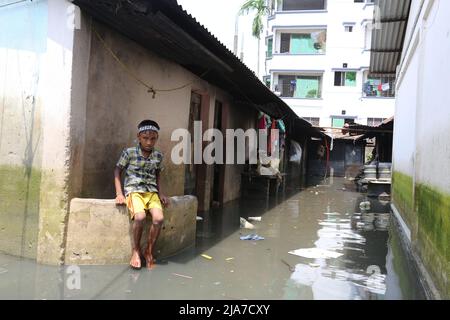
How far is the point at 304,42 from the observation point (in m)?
35.2

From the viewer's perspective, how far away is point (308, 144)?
30875 millimetres

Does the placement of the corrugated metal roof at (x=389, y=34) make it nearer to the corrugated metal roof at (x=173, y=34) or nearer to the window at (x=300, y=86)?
the corrugated metal roof at (x=173, y=34)

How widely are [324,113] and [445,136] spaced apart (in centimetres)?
2975

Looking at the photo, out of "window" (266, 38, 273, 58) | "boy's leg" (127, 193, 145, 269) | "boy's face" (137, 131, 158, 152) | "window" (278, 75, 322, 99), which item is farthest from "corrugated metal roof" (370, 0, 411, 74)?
"window" (266, 38, 273, 58)

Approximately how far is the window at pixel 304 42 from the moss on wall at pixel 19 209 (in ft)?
104

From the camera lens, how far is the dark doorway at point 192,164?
936 cm

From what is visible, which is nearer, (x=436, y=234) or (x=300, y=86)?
(x=436, y=234)

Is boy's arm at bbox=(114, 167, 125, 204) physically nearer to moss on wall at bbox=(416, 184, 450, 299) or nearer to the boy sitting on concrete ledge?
the boy sitting on concrete ledge

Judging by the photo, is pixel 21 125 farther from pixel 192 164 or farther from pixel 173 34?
pixel 192 164

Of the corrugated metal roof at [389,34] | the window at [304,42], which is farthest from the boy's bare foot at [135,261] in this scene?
the window at [304,42]

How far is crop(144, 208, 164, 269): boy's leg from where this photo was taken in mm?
5141

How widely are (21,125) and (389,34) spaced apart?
1074cm

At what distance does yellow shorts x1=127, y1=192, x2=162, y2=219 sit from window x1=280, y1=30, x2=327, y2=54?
3147 centimetres

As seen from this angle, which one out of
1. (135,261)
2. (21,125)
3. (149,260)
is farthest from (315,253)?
(21,125)
